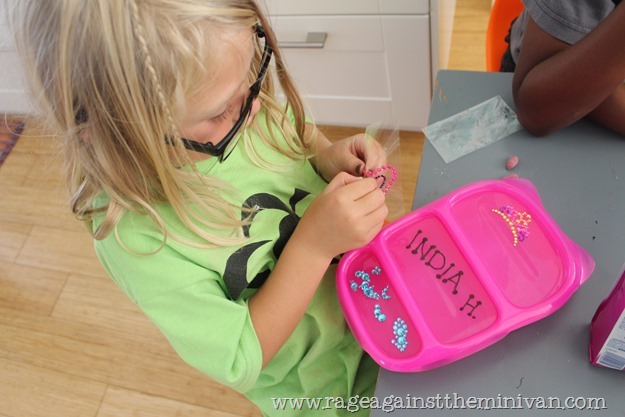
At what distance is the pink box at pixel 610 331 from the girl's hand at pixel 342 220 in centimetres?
25

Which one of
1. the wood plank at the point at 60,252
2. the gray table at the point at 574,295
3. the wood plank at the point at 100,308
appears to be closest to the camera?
the gray table at the point at 574,295

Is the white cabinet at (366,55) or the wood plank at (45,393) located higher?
the white cabinet at (366,55)

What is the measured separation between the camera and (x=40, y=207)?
1.66m

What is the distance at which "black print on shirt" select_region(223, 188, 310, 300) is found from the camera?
66 centimetres

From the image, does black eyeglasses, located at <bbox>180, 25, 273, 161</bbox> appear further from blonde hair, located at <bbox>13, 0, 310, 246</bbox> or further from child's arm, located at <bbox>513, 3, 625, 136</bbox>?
child's arm, located at <bbox>513, 3, 625, 136</bbox>

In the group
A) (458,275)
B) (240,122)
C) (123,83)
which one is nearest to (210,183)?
(240,122)

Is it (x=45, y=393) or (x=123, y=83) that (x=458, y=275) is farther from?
(x=45, y=393)

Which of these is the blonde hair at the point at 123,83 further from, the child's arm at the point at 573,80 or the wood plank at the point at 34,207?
the wood plank at the point at 34,207

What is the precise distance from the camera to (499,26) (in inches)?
39.7

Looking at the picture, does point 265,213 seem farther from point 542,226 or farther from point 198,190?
point 542,226

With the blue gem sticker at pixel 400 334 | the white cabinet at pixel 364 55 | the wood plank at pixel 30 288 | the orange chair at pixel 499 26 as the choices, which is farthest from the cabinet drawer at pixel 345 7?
the wood plank at pixel 30 288

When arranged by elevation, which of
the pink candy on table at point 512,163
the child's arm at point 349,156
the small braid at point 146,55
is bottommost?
the child's arm at point 349,156

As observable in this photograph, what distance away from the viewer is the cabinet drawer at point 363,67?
1.26 m

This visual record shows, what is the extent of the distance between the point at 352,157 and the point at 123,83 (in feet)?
1.17
